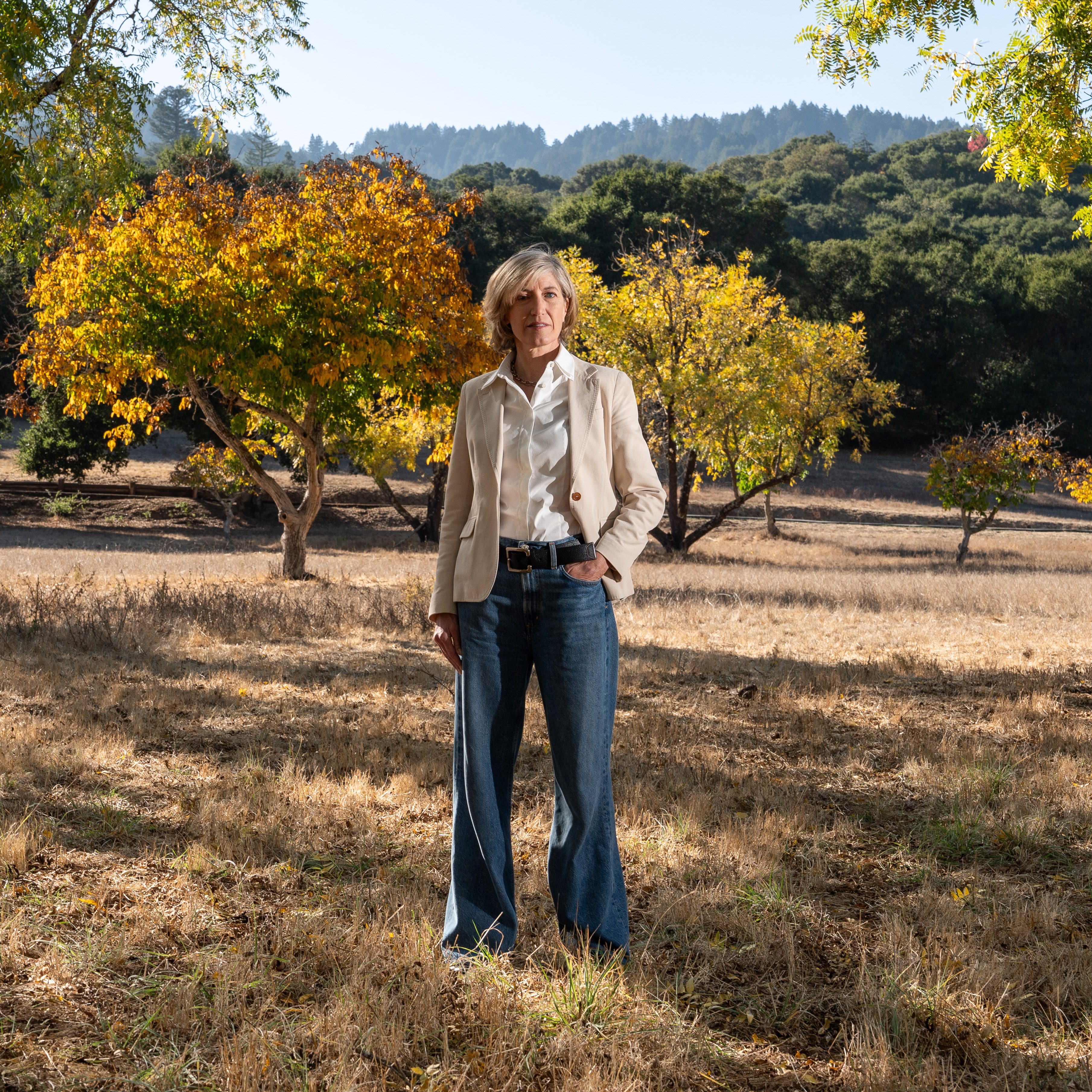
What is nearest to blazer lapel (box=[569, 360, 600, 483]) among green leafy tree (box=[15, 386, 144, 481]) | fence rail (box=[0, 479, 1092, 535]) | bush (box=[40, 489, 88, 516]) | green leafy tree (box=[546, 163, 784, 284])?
green leafy tree (box=[15, 386, 144, 481])

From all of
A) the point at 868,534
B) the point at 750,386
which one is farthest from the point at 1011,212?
the point at 750,386

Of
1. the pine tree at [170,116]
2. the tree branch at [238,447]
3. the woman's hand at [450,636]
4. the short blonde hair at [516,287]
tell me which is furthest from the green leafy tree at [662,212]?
the pine tree at [170,116]

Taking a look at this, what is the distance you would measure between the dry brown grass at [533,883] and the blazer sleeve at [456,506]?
123 centimetres

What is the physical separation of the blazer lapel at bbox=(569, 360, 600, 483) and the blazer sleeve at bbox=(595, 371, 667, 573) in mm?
76

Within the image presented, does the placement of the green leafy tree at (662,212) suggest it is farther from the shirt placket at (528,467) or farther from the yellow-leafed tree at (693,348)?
the shirt placket at (528,467)

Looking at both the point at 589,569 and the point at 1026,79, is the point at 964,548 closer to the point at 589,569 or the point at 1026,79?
the point at 1026,79

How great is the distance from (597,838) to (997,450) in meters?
24.3

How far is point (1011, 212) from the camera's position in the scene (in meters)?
72.6

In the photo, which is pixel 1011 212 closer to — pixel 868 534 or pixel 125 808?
pixel 868 534

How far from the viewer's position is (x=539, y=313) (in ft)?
10.2

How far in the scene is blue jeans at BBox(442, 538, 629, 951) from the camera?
9.91 feet

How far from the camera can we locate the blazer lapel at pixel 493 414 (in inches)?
121

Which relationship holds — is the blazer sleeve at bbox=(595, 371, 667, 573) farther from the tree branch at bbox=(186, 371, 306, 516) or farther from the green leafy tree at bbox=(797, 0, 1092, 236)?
the tree branch at bbox=(186, 371, 306, 516)

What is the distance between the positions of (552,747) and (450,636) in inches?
19.9
